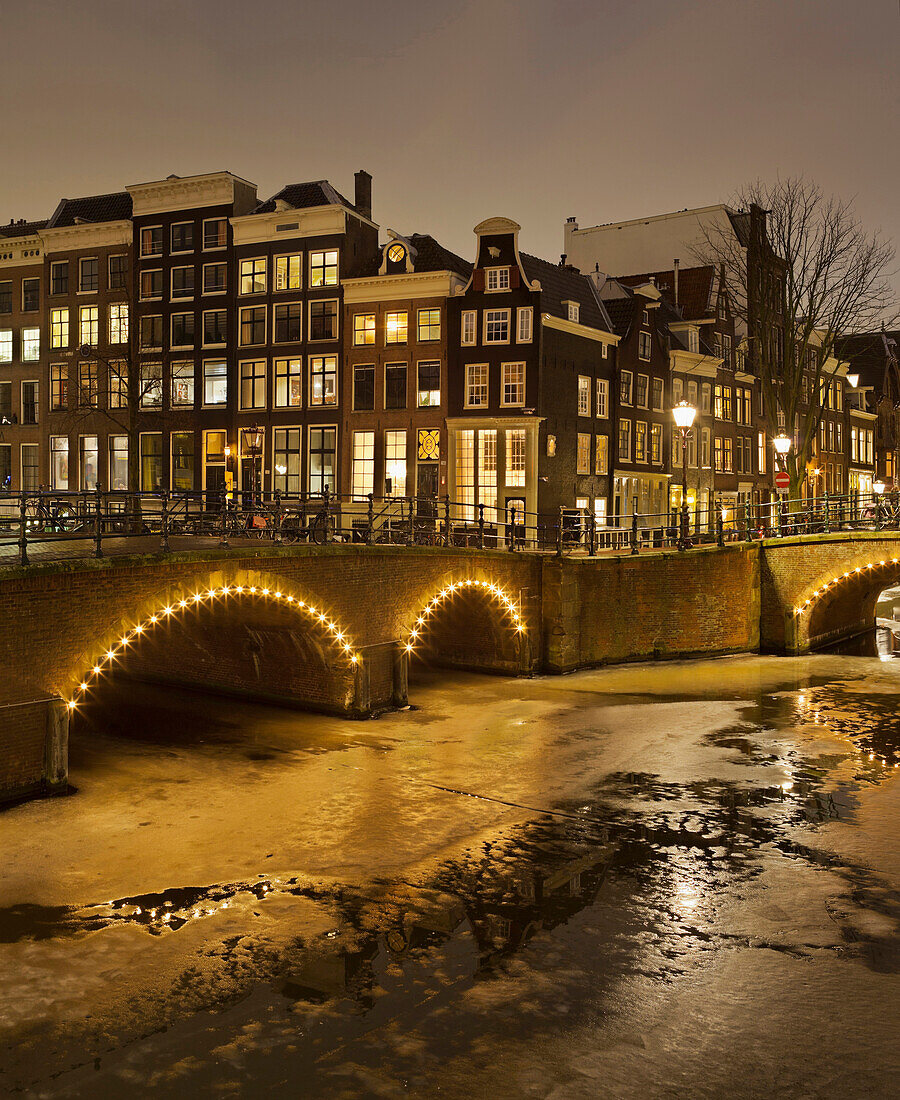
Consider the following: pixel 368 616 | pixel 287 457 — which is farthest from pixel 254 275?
pixel 368 616

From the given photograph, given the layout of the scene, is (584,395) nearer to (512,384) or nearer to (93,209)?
(512,384)

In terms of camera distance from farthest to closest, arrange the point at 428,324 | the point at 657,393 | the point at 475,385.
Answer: the point at 657,393
the point at 428,324
the point at 475,385

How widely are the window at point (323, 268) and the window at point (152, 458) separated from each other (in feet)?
33.8

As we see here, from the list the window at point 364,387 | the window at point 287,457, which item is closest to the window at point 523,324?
the window at point 364,387

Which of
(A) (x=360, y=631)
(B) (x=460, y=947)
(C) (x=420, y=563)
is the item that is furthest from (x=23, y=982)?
(C) (x=420, y=563)

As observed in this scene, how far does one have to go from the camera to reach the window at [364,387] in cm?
4162

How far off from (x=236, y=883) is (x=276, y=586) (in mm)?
8388

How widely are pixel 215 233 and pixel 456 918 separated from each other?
127ft

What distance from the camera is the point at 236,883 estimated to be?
12.0 m

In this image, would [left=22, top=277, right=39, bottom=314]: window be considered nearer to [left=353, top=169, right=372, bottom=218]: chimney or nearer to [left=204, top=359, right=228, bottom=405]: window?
[left=204, top=359, right=228, bottom=405]: window

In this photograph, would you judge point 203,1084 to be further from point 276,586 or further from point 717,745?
point 717,745

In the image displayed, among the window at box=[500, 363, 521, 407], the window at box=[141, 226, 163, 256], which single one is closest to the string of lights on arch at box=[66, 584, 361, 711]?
the window at box=[500, 363, 521, 407]

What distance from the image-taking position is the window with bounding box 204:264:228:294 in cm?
4375

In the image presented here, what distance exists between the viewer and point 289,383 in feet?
141
